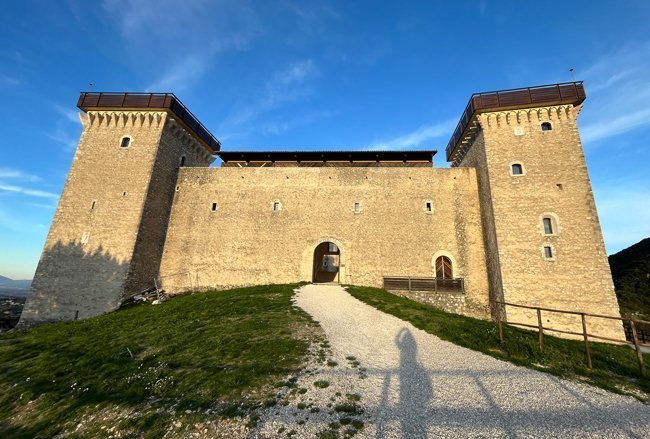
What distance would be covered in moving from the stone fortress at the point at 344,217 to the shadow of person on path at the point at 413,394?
11.5m

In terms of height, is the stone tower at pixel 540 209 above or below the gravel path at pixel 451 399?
above

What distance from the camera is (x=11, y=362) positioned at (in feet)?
31.6

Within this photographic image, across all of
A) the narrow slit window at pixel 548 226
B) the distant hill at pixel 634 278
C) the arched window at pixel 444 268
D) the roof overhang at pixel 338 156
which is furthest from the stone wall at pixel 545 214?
the distant hill at pixel 634 278

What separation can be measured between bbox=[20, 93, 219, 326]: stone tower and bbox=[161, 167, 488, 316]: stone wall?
204cm

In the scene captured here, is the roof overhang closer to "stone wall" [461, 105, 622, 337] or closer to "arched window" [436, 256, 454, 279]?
"stone wall" [461, 105, 622, 337]

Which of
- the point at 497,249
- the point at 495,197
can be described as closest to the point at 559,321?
the point at 497,249

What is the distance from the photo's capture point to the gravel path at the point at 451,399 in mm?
4582

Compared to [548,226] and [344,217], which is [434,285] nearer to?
[548,226]

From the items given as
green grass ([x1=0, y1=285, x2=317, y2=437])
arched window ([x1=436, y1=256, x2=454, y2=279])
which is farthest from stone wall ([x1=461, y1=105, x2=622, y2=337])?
green grass ([x1=0, y1=285, x2=317, y2=437])

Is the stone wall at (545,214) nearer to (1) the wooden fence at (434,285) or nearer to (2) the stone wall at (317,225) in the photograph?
(2) the stone wall at (317,225)

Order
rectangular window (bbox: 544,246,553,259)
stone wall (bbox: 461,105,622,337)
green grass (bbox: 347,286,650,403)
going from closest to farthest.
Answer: green grass (bbox: 347,286,650,403)
stone wall (bbox: 461,105,622,337)
rectangular window (bbox: 544,246,553,259)

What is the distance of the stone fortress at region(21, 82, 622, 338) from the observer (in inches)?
651

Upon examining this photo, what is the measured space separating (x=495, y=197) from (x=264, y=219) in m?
15.6

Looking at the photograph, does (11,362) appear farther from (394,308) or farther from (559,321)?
(559,321)
